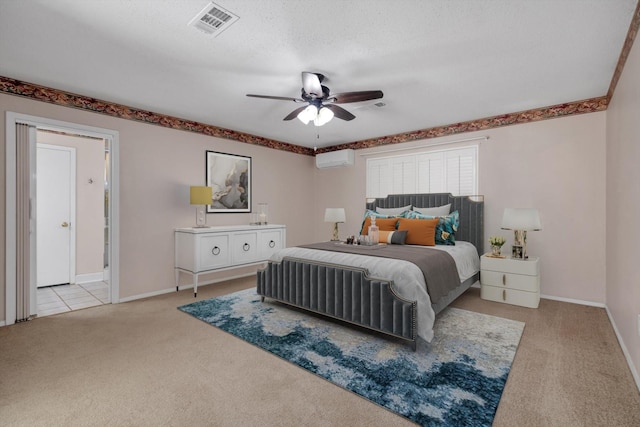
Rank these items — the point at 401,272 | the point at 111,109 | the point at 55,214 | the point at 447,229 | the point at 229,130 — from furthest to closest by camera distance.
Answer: the point at 229,130
the point at 55,214
the point at 447,229
the point at 111,109
the point at 401,272

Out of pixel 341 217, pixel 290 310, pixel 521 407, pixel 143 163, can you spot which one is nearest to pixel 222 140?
pixel 143 163

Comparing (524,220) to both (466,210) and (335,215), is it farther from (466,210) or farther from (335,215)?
(335,215)

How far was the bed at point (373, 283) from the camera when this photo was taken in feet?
8.22

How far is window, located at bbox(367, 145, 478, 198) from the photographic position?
453cm

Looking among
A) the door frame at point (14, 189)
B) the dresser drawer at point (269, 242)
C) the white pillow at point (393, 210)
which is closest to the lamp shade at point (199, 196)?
the door frame at point (14, 189)

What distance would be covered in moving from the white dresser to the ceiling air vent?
8.39ft

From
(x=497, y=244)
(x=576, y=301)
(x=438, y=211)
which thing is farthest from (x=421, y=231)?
(x=576, y=301)

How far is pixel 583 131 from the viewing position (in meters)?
3.66

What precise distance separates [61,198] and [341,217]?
14.6 ft

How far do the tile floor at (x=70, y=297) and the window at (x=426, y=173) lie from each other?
176 inches

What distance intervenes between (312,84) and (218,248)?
2.65m

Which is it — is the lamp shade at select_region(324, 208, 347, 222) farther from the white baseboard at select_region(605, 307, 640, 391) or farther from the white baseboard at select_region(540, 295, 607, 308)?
the white baseboard at select_region(605, 307, 640, 391)

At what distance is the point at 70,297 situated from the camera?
414 cm

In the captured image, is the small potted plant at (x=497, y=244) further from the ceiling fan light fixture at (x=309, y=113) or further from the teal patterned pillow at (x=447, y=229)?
the ceiling fan light fixture at (x=309, y=113)
